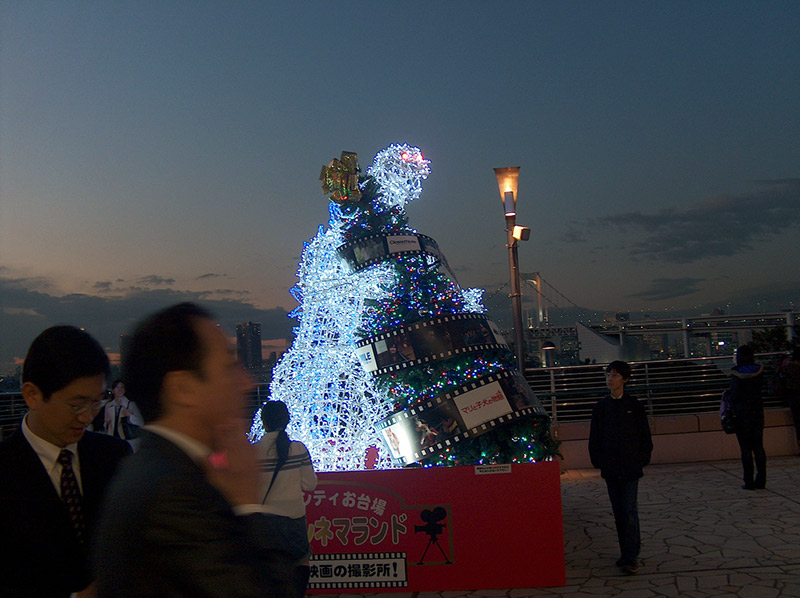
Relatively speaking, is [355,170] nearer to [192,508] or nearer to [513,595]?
[513,595]

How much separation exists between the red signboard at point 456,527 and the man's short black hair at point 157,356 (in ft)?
12.5

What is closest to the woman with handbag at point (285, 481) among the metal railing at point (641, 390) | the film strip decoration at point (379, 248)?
the film strip decoration at point (379, 248)

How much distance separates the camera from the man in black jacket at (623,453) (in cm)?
504

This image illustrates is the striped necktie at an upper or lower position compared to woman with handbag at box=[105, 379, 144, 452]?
upper

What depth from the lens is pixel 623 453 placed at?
5.06m

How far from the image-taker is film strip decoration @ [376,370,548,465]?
16.7 feet

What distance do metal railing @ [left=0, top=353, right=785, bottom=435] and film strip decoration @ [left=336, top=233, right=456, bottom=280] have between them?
4745mm

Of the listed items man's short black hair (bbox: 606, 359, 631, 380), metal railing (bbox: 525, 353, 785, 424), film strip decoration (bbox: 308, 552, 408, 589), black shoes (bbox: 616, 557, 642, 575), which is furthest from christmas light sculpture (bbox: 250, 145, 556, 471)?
metal railing (bbox: 525, 353, 785, 424)

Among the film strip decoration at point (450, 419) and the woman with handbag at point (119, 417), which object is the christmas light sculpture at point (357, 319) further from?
the woman with handbag at point (119, 417)

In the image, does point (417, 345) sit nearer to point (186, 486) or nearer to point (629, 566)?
point (629, 566)

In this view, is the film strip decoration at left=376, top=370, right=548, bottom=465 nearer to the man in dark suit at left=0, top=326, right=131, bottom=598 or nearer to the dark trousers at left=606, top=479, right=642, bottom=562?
the dark trousers at left=606, top=479, right=642, bottom=562

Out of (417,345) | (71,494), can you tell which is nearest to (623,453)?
(417,345)

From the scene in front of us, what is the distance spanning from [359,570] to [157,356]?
13.8 feet

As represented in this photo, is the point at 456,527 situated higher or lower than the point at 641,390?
lower
